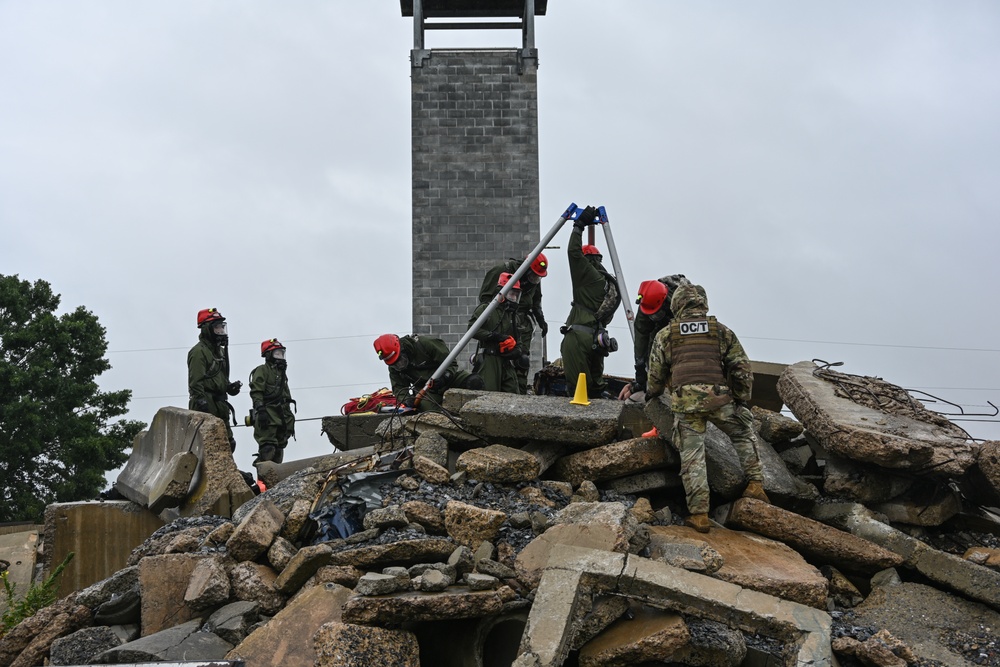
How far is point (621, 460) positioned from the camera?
750 cm

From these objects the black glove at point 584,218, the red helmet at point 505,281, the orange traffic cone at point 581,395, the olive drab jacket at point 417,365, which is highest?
the black glove at point 584,218

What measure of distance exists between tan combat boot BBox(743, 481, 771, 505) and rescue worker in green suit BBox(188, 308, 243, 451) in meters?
6.06

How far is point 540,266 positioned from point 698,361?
3.48 metres

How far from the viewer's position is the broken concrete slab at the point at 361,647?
16.2 ft

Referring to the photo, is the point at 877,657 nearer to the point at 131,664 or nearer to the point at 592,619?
the point at 592,619

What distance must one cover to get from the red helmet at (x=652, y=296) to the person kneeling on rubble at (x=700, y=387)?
1252 millimetres

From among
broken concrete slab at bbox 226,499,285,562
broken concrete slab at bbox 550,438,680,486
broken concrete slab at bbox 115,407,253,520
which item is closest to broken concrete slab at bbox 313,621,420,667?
broken concrete slab at bbox 226,499,285,562

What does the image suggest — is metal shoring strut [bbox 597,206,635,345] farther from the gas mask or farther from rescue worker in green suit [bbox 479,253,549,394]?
the gas mask

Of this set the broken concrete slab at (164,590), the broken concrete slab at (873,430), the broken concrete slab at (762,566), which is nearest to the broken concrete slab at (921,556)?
the broken concrete slab at (873,430)

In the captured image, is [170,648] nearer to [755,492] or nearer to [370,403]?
[755,492]

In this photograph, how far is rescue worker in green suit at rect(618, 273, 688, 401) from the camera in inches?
343

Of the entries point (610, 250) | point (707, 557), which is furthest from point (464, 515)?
point (610, 250)

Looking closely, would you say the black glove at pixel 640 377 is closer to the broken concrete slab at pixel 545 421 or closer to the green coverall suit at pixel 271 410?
the broken concrete slab at pixel 545 421

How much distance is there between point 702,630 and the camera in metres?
5.59
